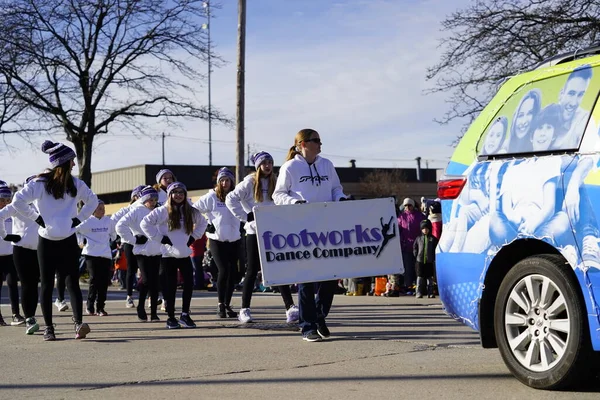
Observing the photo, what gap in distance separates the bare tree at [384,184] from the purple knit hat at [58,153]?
58413 millimetres

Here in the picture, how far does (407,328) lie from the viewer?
10547mm

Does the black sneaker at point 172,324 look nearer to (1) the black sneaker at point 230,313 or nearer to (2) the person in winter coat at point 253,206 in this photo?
(2) the person in winter coat at point 253,206

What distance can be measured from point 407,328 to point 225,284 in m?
2.80

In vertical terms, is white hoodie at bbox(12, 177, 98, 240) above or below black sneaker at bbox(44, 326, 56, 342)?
above

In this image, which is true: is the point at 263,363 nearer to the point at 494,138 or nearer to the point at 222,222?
the point at 494,138

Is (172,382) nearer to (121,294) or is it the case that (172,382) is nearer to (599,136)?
(599,136)

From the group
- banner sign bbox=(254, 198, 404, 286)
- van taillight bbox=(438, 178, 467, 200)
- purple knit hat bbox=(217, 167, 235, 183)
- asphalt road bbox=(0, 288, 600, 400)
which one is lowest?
asphalt road bbox=(0, 288, 600, 400)

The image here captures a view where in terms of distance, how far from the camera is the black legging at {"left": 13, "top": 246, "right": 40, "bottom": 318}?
11.2 meters

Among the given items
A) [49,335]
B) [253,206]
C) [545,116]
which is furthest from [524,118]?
[49,335]

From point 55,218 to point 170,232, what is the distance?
72.6 inches

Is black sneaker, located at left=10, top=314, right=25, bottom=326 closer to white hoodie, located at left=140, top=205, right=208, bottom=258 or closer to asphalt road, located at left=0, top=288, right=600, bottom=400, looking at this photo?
asphalt road, located at left=0, top=288, right=600, bottom=400

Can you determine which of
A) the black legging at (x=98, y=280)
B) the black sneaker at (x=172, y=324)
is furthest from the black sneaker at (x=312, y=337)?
the black legging at (x=98, y=280)

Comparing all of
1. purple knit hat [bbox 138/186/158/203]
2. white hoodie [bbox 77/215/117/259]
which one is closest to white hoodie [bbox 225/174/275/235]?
purple knit hat [bbox 138/186/158/203]

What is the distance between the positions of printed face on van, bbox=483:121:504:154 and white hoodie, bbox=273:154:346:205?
3121 millimetres
